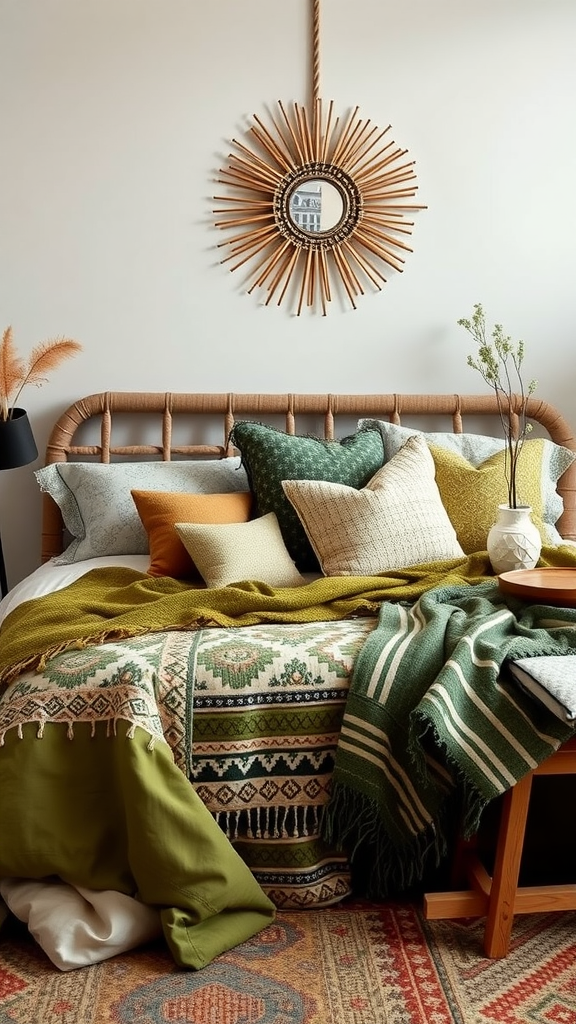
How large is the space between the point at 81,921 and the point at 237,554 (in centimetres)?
96

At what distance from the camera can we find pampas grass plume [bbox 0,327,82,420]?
9.71 feet

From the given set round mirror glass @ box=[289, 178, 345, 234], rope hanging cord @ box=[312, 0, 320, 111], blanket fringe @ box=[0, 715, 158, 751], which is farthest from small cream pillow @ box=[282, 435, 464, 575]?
rope hanging cord @ box=[312, 0, 320, 111]

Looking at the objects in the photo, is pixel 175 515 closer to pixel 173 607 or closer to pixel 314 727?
pixel 173 607

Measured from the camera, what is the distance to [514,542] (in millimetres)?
2287

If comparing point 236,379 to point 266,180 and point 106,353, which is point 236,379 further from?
point 266,180

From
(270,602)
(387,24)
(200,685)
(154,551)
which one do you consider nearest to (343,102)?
(387,24)

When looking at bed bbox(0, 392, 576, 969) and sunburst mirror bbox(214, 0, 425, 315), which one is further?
sunburst mirror bbox(214, 0, 425, 315)

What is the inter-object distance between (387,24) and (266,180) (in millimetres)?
666

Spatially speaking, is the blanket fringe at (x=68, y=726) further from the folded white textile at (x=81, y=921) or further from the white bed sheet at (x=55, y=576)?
the white bed sheet at (x=55, y=576)

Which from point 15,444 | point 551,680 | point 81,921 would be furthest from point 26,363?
point 551,680

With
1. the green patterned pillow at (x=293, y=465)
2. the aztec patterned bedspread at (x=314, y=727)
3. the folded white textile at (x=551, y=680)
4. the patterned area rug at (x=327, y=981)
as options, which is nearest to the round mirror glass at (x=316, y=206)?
the green patterned pillow at (x=293, y=465)

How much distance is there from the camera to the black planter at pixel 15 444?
2787 mm

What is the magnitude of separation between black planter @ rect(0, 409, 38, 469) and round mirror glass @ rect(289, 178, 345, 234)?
1.14m

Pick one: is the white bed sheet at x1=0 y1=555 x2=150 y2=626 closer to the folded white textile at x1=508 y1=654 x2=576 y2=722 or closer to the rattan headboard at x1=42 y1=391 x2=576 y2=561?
the rattan headboard at x1=42 y1=391 x2=576 y2=561
